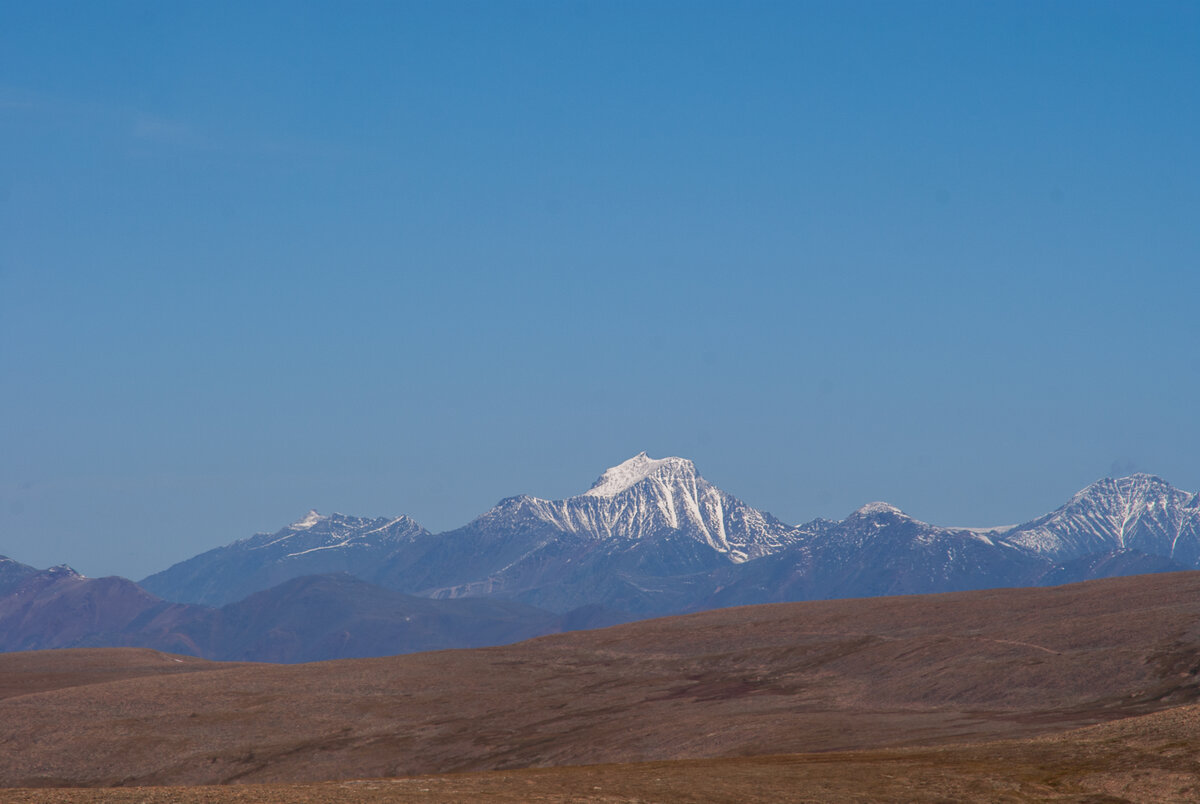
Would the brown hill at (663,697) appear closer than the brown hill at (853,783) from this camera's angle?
No

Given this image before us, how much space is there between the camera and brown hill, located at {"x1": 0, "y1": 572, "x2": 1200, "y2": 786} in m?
77.6

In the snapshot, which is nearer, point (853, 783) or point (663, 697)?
point (853, 783)

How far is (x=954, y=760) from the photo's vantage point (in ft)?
170

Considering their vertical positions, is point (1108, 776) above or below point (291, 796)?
below

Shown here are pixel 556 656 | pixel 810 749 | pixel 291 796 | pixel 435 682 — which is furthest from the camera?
pixel 556 656

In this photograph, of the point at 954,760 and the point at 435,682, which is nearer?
the point at 954,760

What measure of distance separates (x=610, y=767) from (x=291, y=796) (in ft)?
57.5

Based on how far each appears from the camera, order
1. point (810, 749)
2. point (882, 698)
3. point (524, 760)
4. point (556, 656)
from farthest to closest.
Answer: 1. point (556, 656)
2. point (882, 698)
3. point (524, 760)
4. point (810, 749)

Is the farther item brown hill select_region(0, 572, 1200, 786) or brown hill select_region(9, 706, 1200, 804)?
brown hill select_region(0, 572, 1200, 786)

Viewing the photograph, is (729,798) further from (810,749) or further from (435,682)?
(435,682)

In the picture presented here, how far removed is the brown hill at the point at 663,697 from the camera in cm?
7756

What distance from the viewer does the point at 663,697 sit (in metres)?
103

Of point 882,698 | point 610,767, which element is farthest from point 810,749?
point 882,698

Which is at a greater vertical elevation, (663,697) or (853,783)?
(853,783)
